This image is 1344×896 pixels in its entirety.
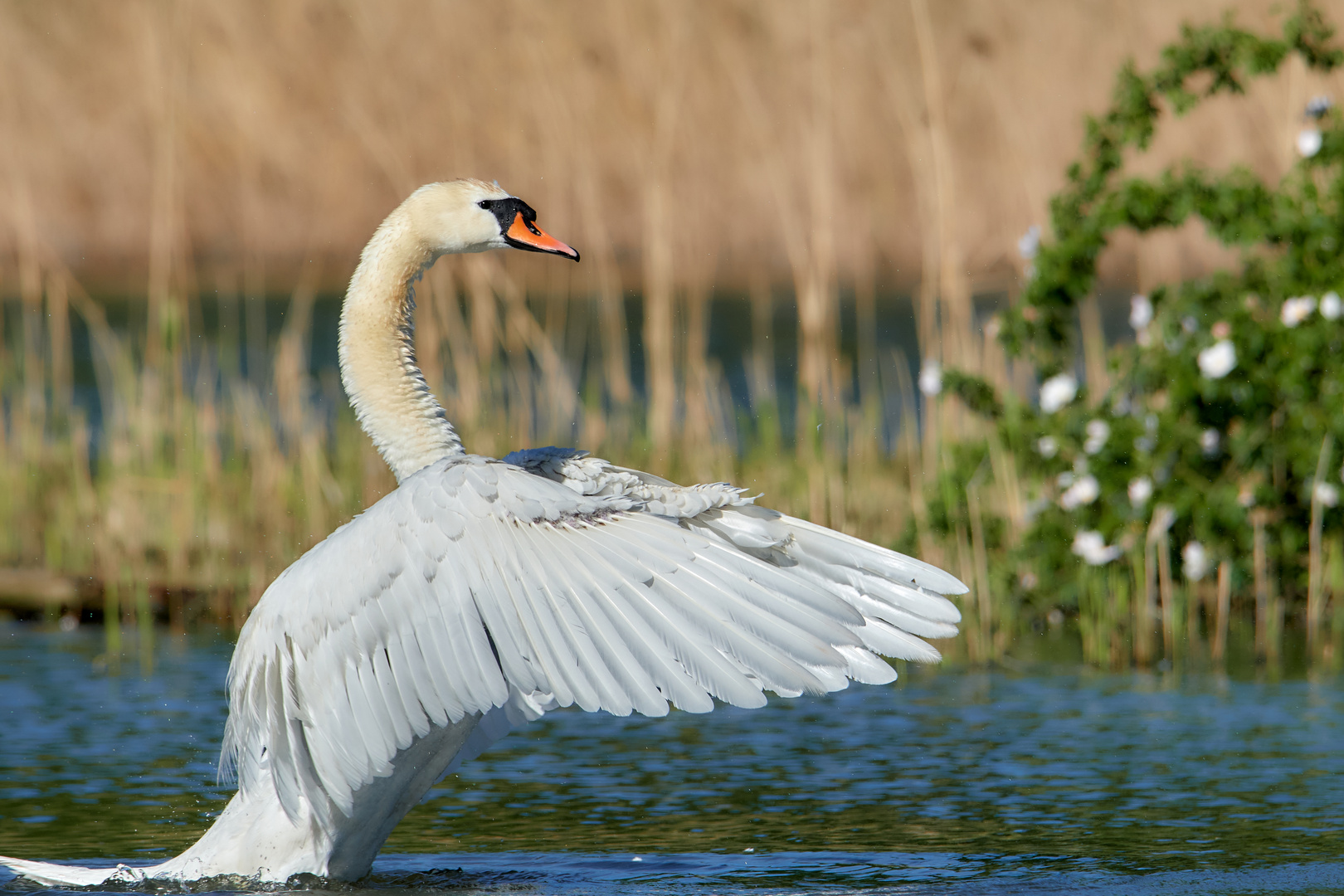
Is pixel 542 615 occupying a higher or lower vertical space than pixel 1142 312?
lower

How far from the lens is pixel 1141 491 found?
25.5 feet

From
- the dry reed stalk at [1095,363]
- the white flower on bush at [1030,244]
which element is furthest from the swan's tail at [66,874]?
the dry reed stalk at [1095,363]

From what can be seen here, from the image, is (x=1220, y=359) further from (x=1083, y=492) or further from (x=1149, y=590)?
(x=1149, y=590)

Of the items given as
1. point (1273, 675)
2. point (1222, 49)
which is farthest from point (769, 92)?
point (1273, 675)

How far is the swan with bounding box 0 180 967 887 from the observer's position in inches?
157

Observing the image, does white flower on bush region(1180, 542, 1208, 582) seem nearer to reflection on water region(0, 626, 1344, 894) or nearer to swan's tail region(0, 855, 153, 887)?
reflection on water region(0, 626, 1344, 894)

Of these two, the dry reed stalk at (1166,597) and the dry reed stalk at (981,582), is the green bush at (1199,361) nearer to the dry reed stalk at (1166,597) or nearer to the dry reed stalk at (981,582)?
the dry reed stalk at (1166,597)

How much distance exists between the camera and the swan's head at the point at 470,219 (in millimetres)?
5254

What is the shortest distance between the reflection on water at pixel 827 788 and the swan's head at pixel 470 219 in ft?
5.68

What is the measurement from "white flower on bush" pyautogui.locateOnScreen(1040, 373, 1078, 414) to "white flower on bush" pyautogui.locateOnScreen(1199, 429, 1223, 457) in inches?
24.0

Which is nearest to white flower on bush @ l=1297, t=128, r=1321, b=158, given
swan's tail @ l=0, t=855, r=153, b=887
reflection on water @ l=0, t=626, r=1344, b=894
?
reflection on water @ l=0, t=626, r=1344, b=894

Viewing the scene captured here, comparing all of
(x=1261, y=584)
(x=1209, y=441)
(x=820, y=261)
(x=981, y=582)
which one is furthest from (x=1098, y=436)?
(x=820, y=261)

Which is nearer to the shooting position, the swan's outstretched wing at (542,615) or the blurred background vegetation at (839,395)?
the swan's outstretched wing at (542,615)

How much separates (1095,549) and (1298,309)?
4.23 feet
